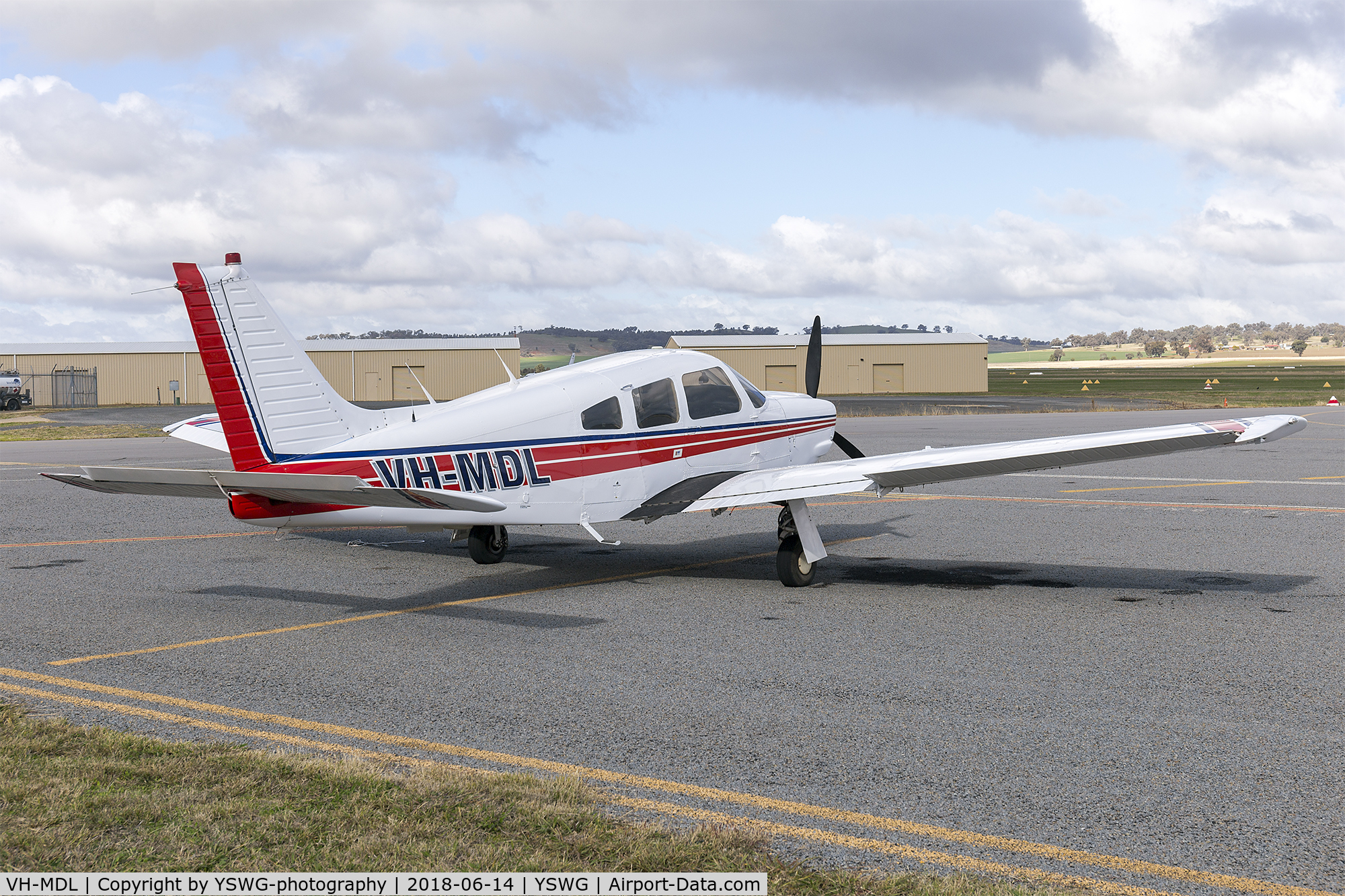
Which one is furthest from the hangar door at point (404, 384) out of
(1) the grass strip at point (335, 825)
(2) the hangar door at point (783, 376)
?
(1) the grass strip at point (335, 825)

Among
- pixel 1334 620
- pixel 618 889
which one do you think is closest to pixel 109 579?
pixel 618 889

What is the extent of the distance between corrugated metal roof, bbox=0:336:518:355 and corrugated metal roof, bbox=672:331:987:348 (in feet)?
47.5

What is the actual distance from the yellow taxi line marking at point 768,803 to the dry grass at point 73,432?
35.6 meters

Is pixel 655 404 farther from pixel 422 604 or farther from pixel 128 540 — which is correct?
pixel 128 540

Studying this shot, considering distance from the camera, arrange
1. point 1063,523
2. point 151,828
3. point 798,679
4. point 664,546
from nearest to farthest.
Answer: point 151,828, point 798,679, point 664,546, point 1063,523

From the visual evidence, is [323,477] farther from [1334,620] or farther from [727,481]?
[1334,620]

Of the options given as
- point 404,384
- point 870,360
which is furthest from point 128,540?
point 870,360

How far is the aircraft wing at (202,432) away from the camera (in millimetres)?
15953

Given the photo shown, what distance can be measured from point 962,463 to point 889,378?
238ft

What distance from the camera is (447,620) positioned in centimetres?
983

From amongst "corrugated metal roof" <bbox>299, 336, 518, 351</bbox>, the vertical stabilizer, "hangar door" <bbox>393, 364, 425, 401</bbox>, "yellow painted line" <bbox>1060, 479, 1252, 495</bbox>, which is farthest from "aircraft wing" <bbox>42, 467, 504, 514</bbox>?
"hangar door" <bbox>393, 364, 425, 401</bbox>

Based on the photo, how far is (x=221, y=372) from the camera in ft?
33.4

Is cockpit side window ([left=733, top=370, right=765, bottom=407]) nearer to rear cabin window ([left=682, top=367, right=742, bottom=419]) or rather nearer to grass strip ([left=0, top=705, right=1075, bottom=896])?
rear cabin window ([left=682, top=367, right=742, bottom=419])

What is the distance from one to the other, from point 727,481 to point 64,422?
45290 millimetres
